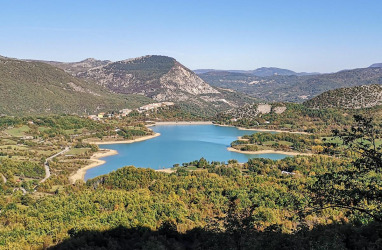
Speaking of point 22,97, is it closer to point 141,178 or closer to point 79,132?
point 79,132

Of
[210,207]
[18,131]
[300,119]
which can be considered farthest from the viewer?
[300,119]

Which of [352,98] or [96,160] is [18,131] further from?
[352,98]

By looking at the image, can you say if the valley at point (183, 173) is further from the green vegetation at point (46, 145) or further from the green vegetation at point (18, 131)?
the green vegetation at point (18, 131)

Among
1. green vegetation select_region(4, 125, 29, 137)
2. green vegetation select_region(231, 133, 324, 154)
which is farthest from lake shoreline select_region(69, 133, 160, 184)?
green vegetation select_region(231, 133, 324, 154)

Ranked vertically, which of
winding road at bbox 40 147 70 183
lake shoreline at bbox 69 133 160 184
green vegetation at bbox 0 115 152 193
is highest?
green vegetation at bbox 0 115 152 193

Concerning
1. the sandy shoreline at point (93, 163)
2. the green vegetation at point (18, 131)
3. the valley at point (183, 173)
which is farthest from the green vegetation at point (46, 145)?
the sandy shoreline at point (93, 163)

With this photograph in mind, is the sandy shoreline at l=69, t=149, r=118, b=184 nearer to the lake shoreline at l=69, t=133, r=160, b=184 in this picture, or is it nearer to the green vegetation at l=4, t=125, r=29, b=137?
the lake shoreline at l=69, t=133, r=160, b=184

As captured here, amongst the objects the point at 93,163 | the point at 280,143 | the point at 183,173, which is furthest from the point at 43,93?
the point at 183,173

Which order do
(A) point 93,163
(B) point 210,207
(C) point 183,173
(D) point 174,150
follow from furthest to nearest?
(D) point 174,150, (A) point 93,163, (C) point 183,173, (B) point 210,207
